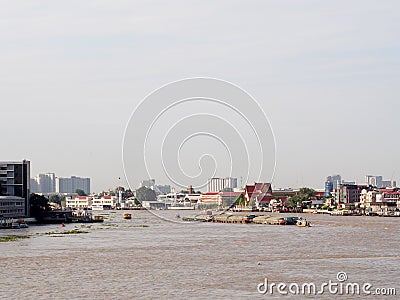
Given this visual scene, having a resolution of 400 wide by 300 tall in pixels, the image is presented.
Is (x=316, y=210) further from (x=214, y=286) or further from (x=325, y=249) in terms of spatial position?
(x=214, y=286)

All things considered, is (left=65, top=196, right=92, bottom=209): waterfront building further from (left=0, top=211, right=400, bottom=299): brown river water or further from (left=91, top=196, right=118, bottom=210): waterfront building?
(left=0, top=211, right=400, bottom=299): brown river water

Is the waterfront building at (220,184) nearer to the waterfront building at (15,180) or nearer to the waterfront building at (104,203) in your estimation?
the waterfront building at (104,203)

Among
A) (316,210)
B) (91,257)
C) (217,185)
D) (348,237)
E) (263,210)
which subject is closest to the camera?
(91,257)

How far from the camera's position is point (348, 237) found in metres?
22.9

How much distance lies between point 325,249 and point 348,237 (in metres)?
4.80

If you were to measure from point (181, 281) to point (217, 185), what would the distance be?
262ft

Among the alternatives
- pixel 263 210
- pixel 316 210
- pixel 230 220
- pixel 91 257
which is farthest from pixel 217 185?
pixel 91 257

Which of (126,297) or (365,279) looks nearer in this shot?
(126,297)

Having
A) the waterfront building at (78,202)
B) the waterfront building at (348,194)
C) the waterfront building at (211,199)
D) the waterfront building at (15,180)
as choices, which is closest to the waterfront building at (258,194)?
the waterfront building at (211,199)

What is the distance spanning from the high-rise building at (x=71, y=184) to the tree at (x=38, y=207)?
76.8m

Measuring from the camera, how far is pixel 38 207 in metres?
37.3

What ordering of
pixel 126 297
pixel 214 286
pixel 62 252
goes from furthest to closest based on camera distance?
pixel 62 252
pixel 214 286
pixel 126 297

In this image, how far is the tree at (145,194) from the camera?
83312 mm

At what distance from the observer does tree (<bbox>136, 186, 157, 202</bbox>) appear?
8331cm
